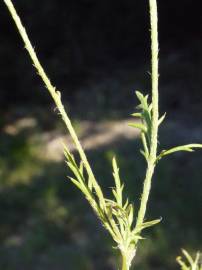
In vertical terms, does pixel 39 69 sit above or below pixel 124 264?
above

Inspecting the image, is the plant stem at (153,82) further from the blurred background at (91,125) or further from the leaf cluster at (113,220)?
the blurred background at (91,125)

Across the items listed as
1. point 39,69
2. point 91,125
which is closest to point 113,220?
point 39,69

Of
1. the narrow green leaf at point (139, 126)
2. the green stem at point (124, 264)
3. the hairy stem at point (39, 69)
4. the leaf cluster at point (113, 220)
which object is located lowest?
the green stem at point (124, 264)

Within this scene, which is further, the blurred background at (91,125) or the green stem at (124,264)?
the blurred background at (91,125)

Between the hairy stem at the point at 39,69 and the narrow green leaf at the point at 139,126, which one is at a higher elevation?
the hairy stem at the point at 39,69

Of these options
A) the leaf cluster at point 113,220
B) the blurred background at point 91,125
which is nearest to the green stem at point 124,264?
the leaf cluster at point 113,220

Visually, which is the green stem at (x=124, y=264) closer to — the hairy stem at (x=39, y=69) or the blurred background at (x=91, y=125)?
the hairy stem at (x=39, y=69)

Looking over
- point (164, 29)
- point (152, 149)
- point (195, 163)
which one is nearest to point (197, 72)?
point (164, 29)

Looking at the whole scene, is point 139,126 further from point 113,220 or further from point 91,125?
point 91,125
